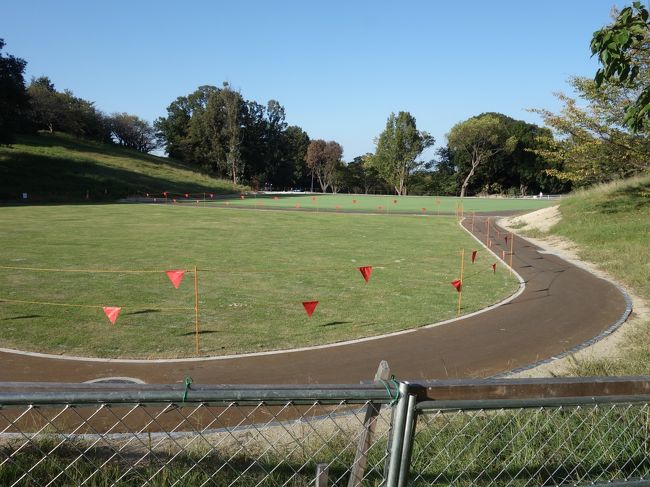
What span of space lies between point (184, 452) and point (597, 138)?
26.2m

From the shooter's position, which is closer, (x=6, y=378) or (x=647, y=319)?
(x=6, y=378)

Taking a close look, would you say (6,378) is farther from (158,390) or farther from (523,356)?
(523,356)

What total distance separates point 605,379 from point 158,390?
8.19 ft

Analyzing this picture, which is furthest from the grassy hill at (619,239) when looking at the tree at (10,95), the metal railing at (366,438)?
the tree at (10,95)

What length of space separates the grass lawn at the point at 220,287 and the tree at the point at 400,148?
6497cm

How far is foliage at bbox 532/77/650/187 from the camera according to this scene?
24.1 metres

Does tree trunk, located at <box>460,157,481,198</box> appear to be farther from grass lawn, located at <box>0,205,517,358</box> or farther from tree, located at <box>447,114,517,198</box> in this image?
grass lawn, located at <box>0,205,517,358</box>

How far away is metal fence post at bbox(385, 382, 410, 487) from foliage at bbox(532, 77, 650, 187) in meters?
25.1

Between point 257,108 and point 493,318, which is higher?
point 257,108

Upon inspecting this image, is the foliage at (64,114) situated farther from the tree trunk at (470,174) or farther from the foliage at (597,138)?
the foliage at (597,138)

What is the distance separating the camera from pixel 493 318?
1283cm

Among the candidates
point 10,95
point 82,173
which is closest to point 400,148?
point 82,173

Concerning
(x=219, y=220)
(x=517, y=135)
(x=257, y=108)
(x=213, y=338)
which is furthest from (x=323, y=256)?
(x=257, y=108)

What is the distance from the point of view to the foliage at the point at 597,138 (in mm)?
24141
